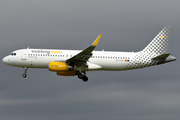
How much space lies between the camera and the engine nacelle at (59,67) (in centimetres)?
5516

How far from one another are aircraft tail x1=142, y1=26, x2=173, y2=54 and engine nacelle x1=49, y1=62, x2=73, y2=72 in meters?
12.9

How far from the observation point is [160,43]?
61.2 metres

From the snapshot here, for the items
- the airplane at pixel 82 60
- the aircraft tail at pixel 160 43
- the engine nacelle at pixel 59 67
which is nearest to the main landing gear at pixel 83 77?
the airplane at pixel 82 60

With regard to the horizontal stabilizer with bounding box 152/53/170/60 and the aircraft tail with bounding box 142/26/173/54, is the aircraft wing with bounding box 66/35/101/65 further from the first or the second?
the horizontal stabilizer with bounding box 152/53/170/60

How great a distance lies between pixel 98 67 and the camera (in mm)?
57062

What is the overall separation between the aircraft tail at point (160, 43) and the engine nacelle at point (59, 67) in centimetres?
1295

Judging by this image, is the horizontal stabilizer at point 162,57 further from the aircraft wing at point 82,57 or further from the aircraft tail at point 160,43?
the aircraft wing at point 82,57

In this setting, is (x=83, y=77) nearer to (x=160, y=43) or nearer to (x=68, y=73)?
(x=68, y=73)

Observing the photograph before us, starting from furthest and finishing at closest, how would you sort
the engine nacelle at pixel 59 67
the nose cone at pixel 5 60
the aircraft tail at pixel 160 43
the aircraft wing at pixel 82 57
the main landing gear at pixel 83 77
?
the aircraft tail at pixel 160 43, the nose cone at pixel 5 60, the main landing gear at pixel 83 77, the engine nacelle at pixel 59 67, the aircraft wing at pixel 82 57

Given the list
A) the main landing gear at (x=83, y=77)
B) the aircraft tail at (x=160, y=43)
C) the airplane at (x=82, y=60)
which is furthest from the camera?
the aircraft tail at (x=160, y=43)

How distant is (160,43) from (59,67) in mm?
17364

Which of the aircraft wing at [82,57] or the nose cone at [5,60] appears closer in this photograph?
the aircraft wing at [82,57]

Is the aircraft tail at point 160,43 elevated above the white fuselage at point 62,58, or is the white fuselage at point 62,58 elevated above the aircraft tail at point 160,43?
the aircraft tail at point 160,43

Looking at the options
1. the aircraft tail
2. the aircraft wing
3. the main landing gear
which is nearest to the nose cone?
the aircraft wing
